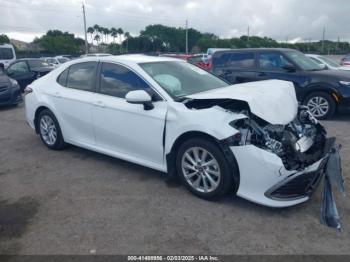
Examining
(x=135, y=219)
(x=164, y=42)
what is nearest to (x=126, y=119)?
(x=135, y=219)

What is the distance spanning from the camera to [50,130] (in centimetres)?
572

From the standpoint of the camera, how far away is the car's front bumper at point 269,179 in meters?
3.32

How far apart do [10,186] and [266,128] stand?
10.8 feet

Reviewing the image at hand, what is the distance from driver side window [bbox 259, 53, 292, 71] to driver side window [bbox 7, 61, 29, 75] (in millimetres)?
9268

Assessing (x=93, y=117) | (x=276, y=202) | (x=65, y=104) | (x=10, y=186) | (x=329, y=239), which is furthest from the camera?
(x=65, y=104)

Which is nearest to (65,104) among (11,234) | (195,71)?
(195,71)

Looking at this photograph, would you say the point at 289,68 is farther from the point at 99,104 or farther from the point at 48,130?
the point at 48,130

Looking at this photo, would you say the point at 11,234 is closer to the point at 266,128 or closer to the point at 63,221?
the point at 63,221

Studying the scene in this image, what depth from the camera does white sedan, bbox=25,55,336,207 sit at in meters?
3.45

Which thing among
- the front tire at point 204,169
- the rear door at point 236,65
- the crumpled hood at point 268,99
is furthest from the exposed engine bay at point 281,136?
the rear door at point 236,65

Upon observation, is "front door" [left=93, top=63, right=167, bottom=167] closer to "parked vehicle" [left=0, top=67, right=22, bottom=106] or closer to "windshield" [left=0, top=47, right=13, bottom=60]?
"parked vehicle" [left=0, top=67, right=22, bottom=106]

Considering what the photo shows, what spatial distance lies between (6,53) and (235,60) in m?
15.9

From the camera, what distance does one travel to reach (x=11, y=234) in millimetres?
3297

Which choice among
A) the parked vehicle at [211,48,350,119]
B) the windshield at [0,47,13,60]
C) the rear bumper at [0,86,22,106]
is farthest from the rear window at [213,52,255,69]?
the windshield at [0,47,13,60]
